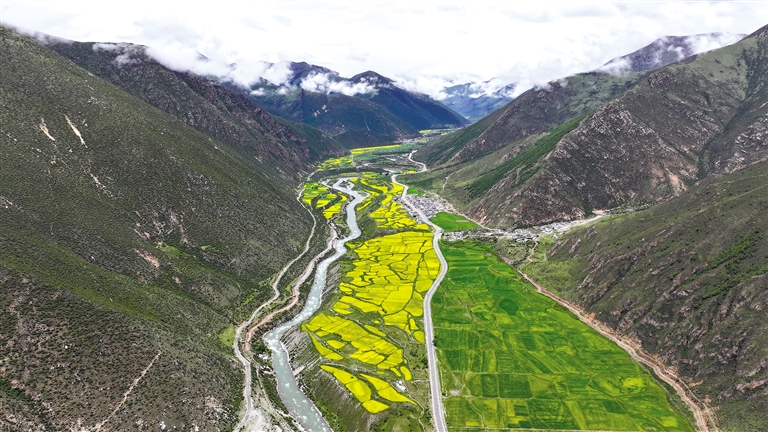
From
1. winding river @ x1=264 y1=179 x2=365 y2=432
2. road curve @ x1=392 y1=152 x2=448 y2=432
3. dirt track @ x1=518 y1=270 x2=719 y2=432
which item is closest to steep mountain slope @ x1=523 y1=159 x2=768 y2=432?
dirt track @ x1=518 y1=270 x2=719 y2=432

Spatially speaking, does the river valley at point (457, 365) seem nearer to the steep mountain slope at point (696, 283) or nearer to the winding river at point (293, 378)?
the winding river at point (293, 378)

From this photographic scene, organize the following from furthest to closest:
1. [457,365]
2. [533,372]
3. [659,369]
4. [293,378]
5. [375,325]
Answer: [375,325]
[293,378]
[457,365]
[533,372]
[659,369]

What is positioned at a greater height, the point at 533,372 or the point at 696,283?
the point at 696,283

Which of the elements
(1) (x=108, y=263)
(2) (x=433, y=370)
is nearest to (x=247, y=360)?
(2) (x=433, y=370)

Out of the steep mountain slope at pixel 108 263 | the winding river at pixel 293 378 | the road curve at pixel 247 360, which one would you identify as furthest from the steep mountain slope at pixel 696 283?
the steep mountain slope at pixel 108 263

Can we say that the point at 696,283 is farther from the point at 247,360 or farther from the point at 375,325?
the point at 247,360

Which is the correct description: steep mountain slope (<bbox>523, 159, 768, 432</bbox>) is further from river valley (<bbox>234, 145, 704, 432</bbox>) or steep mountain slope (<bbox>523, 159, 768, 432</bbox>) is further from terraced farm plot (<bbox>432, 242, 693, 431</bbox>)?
river valley (<bbox>234, 145, 704, 432</bbox>)

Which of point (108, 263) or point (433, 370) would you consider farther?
point (108, 263)
